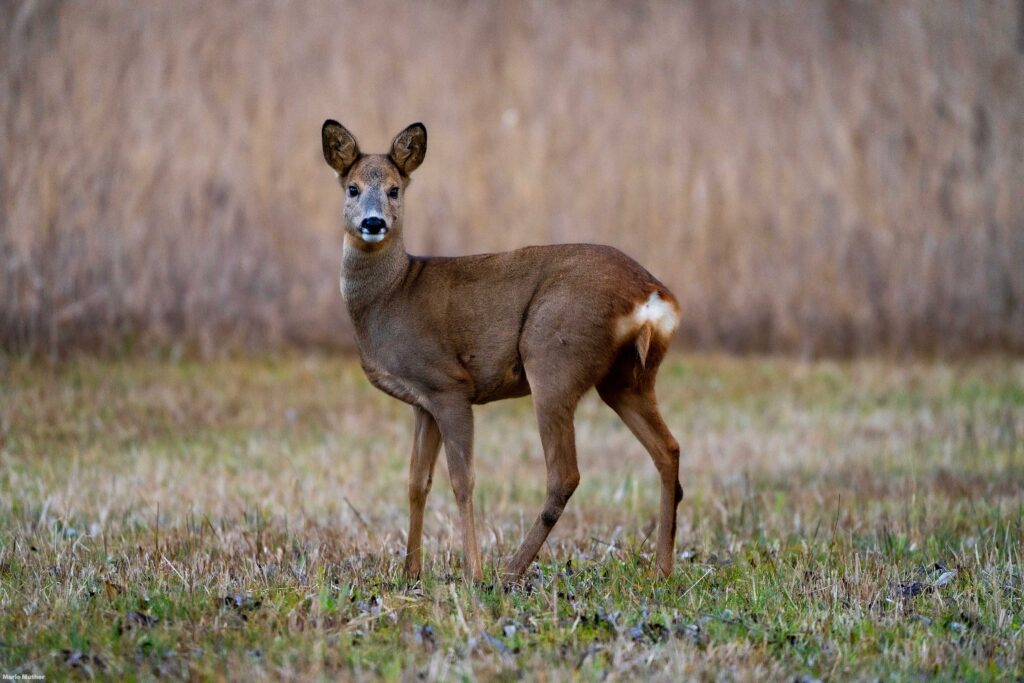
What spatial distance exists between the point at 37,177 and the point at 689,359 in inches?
222

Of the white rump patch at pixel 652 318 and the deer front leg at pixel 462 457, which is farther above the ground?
the white rump patch at pixel 652 318

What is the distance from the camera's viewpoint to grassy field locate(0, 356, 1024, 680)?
4.31 meters

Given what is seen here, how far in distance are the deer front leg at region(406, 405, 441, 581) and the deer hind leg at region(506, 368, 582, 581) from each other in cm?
49

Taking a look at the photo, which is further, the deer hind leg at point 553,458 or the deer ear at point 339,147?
the deer ear at point 339,147

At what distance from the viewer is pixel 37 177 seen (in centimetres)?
1041

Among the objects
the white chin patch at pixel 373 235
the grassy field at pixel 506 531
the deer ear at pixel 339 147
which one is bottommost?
the grassy field at pixel 506 531

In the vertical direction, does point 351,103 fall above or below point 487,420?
above

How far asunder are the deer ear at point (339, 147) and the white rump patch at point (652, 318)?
1428mm

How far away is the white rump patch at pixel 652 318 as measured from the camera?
528 centimetres

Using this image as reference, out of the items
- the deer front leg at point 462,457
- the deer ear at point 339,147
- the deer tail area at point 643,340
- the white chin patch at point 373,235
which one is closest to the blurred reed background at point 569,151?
the deer ear at point 339,147

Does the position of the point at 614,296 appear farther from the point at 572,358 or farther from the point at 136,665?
the point at 136,665

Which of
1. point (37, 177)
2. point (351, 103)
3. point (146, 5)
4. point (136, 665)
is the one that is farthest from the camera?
point (351, 103)

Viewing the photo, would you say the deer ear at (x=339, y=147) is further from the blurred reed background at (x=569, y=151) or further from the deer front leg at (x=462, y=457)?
the blurred reed background at (x=569, y=151)

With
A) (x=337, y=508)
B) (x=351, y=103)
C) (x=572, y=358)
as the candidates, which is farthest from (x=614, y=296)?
(x=351, y=103)
